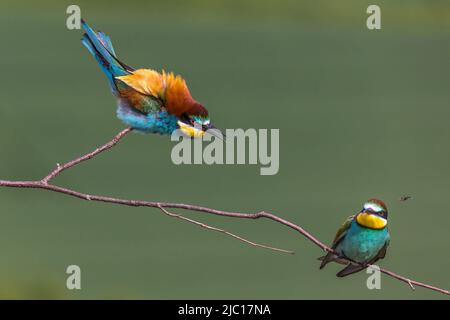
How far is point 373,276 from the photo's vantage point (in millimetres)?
1239

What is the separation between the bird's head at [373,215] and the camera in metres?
1.60

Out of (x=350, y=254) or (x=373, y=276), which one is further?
(x=350, y=254)

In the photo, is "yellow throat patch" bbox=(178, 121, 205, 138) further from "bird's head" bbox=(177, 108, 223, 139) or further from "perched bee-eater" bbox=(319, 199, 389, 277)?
"perched bee-eater" bbox=(319, 199, 389, 277)

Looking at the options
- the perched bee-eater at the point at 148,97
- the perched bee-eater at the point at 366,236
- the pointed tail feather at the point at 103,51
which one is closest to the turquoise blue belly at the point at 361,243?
the perched bee-eater at the point at 366,236

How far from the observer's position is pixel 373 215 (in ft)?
5.49

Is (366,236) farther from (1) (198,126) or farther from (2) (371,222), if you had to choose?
(1) (198,126)

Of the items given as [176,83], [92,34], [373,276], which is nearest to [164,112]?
[176,83]

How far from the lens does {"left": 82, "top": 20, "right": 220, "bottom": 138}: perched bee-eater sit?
109cm

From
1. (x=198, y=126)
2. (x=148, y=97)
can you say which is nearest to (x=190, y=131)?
(x=198, y=126)

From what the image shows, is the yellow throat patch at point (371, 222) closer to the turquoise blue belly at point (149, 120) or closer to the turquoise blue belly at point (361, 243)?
the turquoise blue belly at point (361, 243)

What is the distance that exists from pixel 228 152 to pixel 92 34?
0.96ft

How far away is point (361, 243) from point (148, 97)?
75 centimetres

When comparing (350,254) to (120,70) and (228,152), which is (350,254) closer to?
(228,152)

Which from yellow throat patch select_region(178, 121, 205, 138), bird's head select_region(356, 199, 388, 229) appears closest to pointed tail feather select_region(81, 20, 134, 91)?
yellow throat patch select_region(178, 121, 205, 138)
